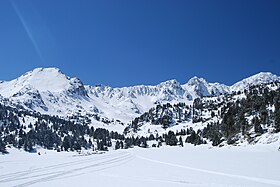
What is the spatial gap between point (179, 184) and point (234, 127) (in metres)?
113

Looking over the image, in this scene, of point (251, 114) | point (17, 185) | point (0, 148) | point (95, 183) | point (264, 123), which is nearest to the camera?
point (17, 185)

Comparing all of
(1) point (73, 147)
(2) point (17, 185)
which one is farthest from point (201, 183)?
(1) point (73, 147)

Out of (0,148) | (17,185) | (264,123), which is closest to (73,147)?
(0,148)

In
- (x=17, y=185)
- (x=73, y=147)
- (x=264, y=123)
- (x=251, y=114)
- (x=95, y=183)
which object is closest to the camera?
(x=17, y=185)

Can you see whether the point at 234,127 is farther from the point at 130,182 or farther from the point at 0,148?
the point at 0,148

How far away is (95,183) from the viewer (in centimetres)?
1623

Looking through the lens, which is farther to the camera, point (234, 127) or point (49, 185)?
point (234, 127)

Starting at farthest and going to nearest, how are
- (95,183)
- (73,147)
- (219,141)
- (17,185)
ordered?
(73,147)
(219,141)
(95,183)
(17,185)

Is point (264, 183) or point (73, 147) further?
point (73, 147)

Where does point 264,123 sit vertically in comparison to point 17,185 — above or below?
above

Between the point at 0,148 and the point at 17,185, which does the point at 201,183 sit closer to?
the point at 17,185

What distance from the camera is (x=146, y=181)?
1700 centimetres

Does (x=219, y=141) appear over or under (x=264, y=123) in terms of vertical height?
under

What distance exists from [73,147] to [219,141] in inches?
4816
